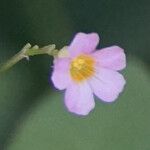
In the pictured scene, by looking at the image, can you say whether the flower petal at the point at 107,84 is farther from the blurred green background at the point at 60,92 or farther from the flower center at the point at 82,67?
the blurred green background at the point at 60,92

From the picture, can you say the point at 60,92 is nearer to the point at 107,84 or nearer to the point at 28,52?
the point at 107,84

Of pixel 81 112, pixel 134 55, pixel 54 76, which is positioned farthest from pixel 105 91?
pixel 134 55

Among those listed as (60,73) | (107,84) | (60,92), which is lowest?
(60,92)

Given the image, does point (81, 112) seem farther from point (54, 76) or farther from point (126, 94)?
point (126, 94)

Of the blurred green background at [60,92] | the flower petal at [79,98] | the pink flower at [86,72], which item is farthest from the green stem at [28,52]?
the blurred green background at [60,92]

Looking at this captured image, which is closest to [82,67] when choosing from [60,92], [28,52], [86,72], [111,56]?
[86,72]

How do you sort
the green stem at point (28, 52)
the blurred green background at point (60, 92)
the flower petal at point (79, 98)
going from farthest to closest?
the blurred green background at point (60, 92), the flower petal at point (79, 98), the green stem at point (28, 52)

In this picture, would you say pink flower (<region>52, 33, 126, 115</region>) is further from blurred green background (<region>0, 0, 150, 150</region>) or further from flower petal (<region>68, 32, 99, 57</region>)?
blurred green background (<region>0, 0, 150, 150</region>)
